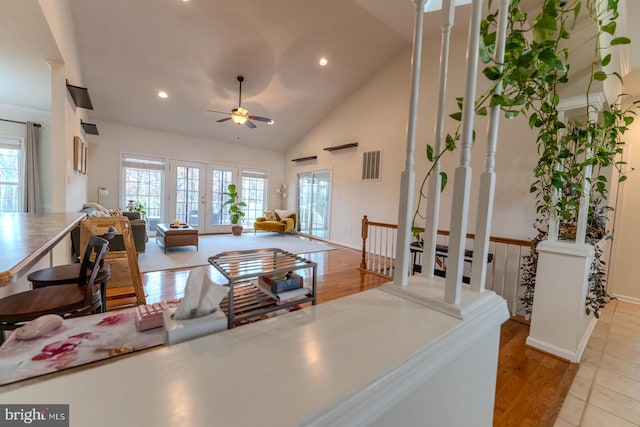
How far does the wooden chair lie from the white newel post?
10.5 feet

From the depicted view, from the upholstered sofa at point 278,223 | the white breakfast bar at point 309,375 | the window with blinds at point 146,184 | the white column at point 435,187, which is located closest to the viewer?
the white breakfast bar at point 309,375

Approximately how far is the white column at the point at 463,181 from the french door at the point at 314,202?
587 centimetres

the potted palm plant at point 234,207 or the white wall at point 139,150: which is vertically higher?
A: the white wall at point 139,150

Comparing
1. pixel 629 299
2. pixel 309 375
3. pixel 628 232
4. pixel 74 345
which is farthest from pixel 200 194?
pixel 629 299

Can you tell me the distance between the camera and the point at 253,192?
8.20 m

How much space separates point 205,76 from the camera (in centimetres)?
480

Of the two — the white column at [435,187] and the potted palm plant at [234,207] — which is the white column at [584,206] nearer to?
the white column at [435,187]

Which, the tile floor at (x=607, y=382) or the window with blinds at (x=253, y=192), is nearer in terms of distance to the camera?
the tile floor at (x=607, y=382)

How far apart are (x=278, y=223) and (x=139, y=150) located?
12.4 feet

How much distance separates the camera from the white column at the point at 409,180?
2.69ft

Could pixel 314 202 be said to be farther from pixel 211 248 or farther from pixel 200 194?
pixel 200 194

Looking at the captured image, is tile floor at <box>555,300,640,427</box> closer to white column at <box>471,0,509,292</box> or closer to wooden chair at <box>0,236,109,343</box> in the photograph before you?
white column at <box>471,0,509,292</box>

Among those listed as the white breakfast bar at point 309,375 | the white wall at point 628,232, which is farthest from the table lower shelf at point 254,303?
the white wall at point 628,232

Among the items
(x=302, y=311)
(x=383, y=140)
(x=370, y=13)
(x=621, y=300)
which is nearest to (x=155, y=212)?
(x=383, y=140)
